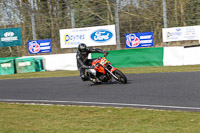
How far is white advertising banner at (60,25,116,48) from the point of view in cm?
2130

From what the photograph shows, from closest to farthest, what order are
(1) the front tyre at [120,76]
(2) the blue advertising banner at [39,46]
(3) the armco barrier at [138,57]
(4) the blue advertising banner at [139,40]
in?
1. (1) the front tyre at [120,76]
2. (3) the armco barrier at [138,57]
3. (4) the blue advertising banner at [139,40]
4. (2) the blue advertising banner at [39,46]

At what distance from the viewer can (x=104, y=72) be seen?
425 inches

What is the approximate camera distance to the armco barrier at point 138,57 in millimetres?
17547

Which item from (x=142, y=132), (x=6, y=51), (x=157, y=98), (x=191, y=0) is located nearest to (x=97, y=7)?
(x=191, y=0)

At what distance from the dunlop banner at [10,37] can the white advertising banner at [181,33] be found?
10.5 meters

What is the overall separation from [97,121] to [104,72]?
16.9ft

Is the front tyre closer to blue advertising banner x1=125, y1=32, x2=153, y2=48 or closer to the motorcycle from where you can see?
the motorcycle

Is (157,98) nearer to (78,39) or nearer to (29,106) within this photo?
(29,106)

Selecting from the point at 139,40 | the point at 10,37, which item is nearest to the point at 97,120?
the point at 139,40

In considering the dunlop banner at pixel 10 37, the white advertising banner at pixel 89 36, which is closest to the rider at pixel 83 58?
the white advertising banner at pixel 89 36

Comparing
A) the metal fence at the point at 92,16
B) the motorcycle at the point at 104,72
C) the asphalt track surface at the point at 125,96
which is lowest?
the asphalt track surface at the point at 125,96

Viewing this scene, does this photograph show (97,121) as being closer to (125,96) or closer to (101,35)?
(125,96)

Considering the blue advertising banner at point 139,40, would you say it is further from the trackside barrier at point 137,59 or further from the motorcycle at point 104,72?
the motorcycle at point 104,72

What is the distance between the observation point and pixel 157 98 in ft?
25.3
